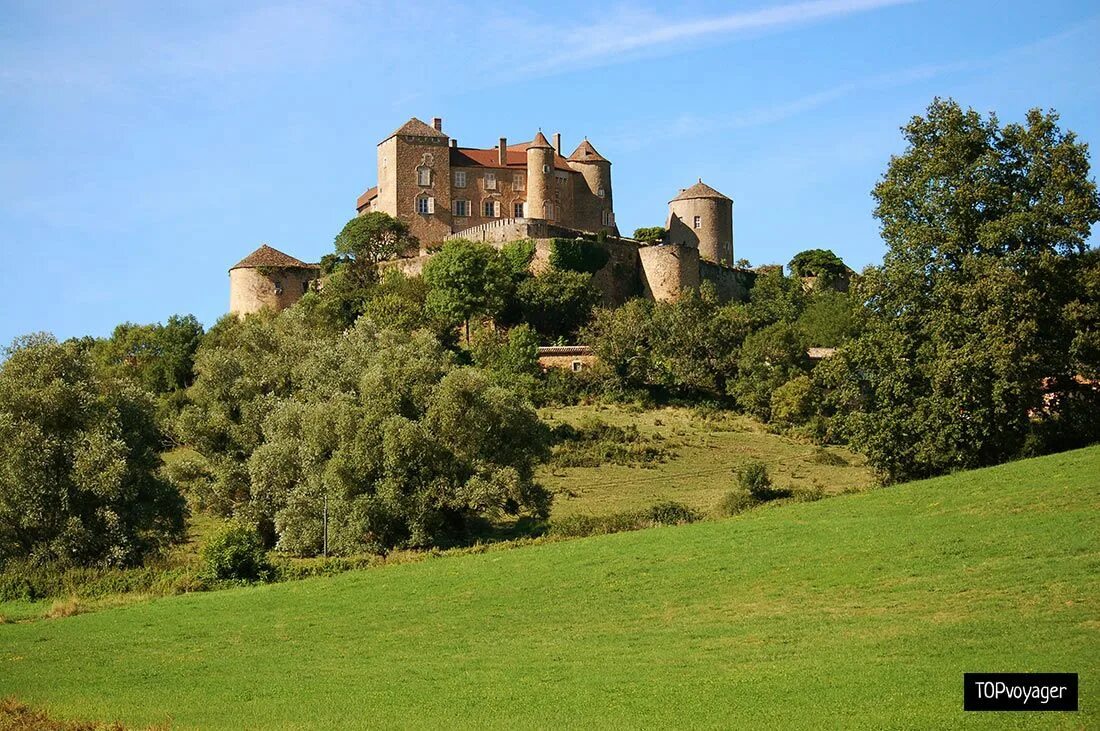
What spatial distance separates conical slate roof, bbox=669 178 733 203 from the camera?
278ft

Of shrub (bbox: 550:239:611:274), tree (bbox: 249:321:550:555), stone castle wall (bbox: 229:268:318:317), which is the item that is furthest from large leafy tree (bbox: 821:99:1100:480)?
stone castle wall (bbox: 229:268:318:317)

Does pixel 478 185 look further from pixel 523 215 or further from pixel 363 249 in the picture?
pixel 363 249

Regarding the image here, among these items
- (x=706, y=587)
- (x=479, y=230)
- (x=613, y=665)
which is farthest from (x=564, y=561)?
(x=479, y=230)

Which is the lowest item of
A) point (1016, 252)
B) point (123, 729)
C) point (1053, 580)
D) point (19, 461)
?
point (123, 729)

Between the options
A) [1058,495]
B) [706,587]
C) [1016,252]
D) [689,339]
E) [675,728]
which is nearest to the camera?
[675,728]

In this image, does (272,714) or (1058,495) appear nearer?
(272,714)

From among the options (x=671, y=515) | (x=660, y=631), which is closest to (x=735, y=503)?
(x=671, y=515)

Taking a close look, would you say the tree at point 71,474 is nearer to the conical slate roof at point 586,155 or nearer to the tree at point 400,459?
the tree at point 400,459

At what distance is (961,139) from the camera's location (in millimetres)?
38688

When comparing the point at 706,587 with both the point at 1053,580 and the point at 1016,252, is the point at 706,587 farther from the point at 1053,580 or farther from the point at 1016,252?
the point at 1016,252

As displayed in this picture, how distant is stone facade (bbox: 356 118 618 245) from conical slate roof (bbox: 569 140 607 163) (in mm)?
61

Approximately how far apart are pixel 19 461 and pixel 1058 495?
1060 inches

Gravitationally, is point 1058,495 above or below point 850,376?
below

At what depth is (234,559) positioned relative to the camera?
33.8 metres
